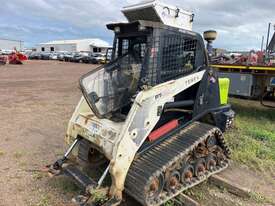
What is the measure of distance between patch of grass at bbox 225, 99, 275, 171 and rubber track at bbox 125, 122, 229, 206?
1223 mm

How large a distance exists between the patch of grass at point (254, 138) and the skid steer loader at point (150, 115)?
73 centimetres

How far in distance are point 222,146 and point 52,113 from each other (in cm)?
518

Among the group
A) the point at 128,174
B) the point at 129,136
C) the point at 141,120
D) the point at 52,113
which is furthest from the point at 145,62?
the point at 52,113

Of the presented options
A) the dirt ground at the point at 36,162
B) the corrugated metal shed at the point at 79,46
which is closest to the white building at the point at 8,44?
the corrugated metal shed at the point at 79,46

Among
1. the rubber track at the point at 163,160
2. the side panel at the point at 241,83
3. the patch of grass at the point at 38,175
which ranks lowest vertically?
the patch of grass at the point at 38,175

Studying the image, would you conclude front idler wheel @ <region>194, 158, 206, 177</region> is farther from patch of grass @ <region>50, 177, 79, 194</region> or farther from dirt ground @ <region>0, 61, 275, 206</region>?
patch of grass @ <region>50, 177, 79, 194</region>

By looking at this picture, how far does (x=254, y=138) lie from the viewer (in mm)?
5695

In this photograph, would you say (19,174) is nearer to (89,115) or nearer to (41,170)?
(41,170)

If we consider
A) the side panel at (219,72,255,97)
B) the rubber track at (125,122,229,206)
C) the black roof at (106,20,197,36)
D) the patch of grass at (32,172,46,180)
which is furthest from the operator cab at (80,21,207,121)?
the side panel at (219,72,255,97)

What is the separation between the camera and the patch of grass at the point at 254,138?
15.1ft

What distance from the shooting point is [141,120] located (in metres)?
3.04

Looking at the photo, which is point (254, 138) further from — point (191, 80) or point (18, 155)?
point (18, 155)

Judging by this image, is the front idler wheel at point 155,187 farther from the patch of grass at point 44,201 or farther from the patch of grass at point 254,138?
the patch of grass at point 254,138

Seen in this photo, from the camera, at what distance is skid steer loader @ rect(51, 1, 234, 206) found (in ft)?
9.77
